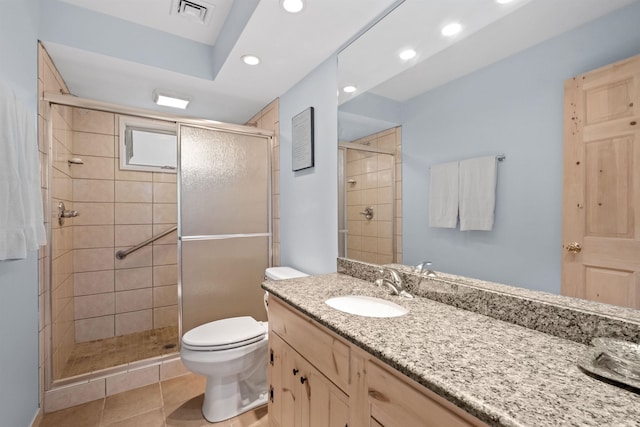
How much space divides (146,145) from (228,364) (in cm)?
231

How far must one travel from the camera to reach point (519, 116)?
910 mm

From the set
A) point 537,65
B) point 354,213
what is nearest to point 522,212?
point 537,65

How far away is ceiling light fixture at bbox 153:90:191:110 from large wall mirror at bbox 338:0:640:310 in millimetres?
1584

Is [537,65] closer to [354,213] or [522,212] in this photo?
[522,212]

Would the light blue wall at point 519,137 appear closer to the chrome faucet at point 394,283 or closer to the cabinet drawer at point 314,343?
the chrome faucet at point 394,283

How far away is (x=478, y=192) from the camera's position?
1.03 m

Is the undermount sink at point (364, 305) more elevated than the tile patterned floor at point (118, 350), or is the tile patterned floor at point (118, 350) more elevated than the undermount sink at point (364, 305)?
the undermount sink at point (364, 305)

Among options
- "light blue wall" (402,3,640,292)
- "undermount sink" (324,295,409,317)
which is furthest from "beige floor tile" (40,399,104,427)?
"light blue wall" (402,3,640,292)

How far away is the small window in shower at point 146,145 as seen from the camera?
271cm

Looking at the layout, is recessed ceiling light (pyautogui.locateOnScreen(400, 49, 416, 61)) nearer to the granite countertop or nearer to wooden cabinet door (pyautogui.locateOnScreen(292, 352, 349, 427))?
the granite countertop

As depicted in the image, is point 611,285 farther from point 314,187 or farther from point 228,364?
point 228,364

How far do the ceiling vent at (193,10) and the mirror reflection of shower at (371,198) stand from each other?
120 centimetres

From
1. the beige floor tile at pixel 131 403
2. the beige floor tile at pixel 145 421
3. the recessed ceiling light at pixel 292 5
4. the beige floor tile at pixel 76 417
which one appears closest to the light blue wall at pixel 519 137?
the recessed ceiling light at pixel 292 5

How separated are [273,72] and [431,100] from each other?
50.5 inches
